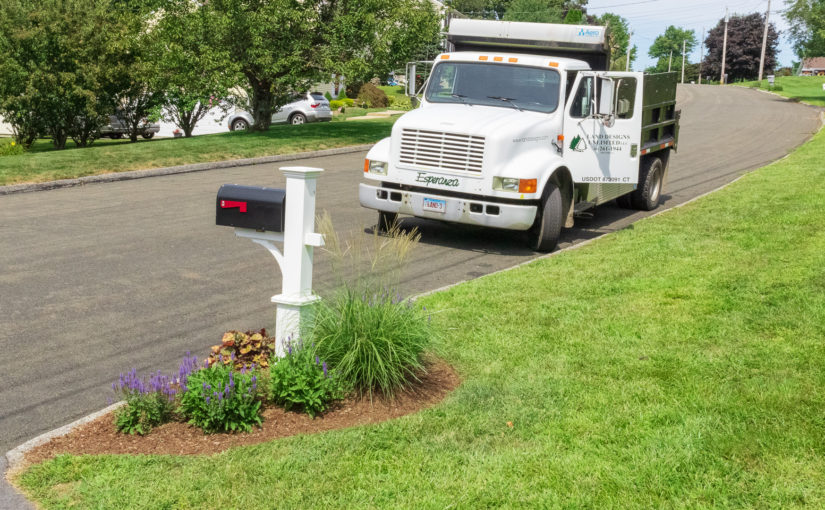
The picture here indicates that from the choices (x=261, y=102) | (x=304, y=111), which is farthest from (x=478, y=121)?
(x=304, y=111)

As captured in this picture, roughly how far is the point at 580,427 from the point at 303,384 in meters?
1.63

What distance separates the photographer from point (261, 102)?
81.3ft

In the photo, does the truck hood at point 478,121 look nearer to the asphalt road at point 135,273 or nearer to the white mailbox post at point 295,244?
the asphalt road at point 135,273

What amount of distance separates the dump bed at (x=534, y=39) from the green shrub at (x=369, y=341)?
28.3ft

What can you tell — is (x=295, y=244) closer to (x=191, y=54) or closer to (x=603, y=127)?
(x=603, y=127)

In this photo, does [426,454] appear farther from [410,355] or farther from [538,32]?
[538,32]

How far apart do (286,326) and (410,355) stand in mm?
819

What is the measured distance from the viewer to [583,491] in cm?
412

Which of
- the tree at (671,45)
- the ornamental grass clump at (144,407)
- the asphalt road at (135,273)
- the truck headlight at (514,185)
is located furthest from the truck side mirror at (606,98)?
the tree at (671,45)

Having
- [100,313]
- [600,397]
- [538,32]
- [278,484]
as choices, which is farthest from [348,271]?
[538,32]

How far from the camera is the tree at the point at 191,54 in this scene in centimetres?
2161

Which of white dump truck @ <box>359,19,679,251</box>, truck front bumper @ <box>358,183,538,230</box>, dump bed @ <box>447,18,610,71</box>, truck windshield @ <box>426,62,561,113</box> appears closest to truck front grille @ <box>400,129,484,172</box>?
white dump truck @ <box>359,19,679,251</box>

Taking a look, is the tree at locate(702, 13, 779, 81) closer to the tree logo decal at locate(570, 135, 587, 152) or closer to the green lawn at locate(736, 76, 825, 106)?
the green lawn at locate(736, 76, 825, 106)

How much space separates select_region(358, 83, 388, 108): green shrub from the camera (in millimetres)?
47938
